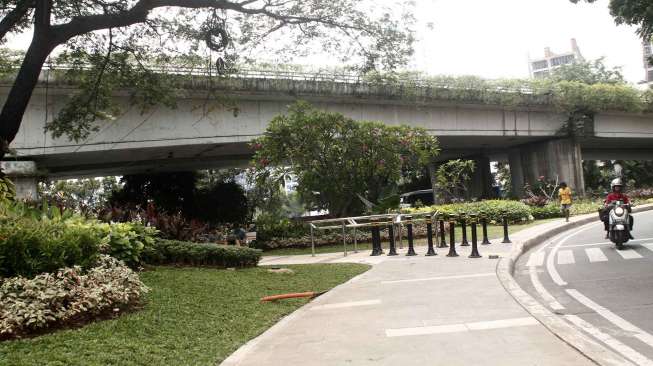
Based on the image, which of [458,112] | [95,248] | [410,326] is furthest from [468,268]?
[458,112]

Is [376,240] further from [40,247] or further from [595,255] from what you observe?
[40,247]

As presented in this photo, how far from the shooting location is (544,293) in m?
7.82

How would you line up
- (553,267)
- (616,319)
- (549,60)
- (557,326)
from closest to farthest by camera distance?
(557,326)
(616,319)
(553,267)
(549,60)

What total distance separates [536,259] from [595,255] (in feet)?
3.69

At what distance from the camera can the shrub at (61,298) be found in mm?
5340

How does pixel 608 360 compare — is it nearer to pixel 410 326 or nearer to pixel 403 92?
pixel 410 326

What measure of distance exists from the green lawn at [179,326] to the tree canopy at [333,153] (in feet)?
30.7

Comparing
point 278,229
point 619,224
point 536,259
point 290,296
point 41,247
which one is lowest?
point 536,259

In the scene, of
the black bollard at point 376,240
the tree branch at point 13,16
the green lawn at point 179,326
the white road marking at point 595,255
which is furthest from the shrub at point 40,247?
the white road marking at point 595,255

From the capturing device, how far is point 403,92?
83.6ft

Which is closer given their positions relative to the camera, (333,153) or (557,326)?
(557,326)

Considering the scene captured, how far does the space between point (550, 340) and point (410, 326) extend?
1455mm

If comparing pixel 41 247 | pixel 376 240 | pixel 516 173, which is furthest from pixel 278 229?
pixel 516 173

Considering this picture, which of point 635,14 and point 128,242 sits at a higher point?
point 635,14
